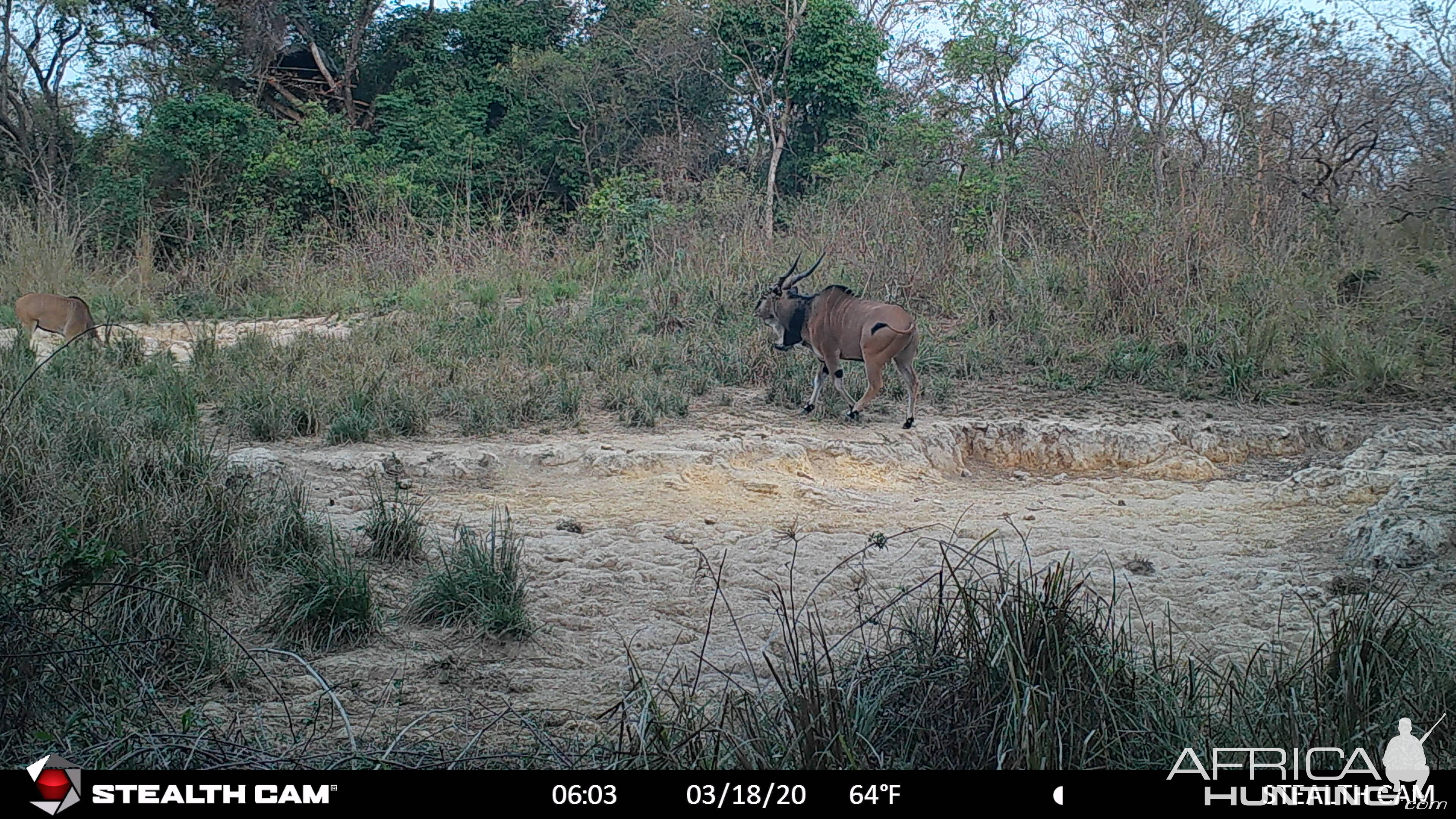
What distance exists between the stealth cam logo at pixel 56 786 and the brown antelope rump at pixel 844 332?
6.46 m

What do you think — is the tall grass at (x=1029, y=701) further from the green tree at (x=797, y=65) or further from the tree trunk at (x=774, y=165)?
the green tree at (x=797, y=65)

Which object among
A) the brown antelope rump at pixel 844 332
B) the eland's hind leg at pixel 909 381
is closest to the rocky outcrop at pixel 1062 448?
the eland's hind leg at pixel 909 381

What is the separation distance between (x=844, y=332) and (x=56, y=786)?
6751 millimetres

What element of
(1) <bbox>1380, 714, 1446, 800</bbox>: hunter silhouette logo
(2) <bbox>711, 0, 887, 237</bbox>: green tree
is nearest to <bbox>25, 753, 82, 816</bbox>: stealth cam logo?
(1) <bbox>1380, 714, 1446, 800</bbox>: hunter silhouette logo

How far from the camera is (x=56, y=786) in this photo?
2.37 metres

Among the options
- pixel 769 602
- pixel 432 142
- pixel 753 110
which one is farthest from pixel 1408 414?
pixel 432 142

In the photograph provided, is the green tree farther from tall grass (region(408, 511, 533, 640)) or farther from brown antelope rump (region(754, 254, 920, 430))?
tall grass (region(408, 511, 533, 640))

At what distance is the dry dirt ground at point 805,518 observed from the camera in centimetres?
385

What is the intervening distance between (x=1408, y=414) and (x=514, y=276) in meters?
9.06

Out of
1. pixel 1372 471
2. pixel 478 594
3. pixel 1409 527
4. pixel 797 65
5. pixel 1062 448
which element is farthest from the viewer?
pixel 797 65

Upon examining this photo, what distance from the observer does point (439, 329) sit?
35.3 ft

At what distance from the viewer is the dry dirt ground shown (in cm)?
385

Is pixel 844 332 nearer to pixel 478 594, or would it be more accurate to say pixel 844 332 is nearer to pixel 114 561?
pixel 478 594

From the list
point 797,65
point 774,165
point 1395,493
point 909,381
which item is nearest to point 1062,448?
point 909,381
